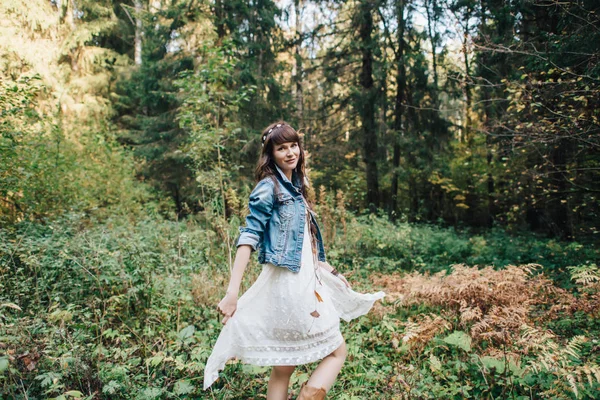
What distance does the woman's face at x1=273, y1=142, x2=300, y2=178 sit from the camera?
2256 millimetres

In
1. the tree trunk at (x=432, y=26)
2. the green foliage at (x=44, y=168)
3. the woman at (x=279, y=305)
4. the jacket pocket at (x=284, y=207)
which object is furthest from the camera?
the tree trunk at (x=432, y=26)

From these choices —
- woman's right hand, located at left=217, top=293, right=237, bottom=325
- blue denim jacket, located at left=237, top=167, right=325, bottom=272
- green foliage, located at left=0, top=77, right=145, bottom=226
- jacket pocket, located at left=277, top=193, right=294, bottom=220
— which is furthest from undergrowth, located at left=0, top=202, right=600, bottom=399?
green foliage, located at left=0, top=77, right=145, bottom=226

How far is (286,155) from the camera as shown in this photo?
2.25 metres

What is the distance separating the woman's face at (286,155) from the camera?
2.26 metres

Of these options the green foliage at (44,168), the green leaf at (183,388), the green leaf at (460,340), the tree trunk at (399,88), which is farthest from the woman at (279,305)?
the tree trunk at (399,88)

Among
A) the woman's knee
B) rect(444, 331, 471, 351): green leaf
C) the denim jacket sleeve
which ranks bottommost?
rect(444, 331, 471, 351): green leaf

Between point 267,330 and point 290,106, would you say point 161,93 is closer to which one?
point 290,106

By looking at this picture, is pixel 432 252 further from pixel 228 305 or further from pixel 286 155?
pixel 228 305

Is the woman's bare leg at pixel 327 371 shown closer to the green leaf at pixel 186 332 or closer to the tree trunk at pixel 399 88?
the green leaf at pixel 186 332

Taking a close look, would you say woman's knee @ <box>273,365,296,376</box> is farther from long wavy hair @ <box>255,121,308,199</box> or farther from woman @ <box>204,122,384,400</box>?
long wavy hair @ <box>255,121,308,199</box>

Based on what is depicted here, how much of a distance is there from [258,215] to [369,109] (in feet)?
36.7

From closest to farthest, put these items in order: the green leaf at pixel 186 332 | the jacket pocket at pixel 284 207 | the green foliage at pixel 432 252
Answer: the jacket pocket at pixel 284 207
the green leaf at pixel 186 332
the green foliage at pixel 432 252

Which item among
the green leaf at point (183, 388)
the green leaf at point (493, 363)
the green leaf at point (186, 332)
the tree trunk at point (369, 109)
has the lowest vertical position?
the green leaf at point (183, 388)

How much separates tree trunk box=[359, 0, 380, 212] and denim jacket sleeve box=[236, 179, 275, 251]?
1031 cm
